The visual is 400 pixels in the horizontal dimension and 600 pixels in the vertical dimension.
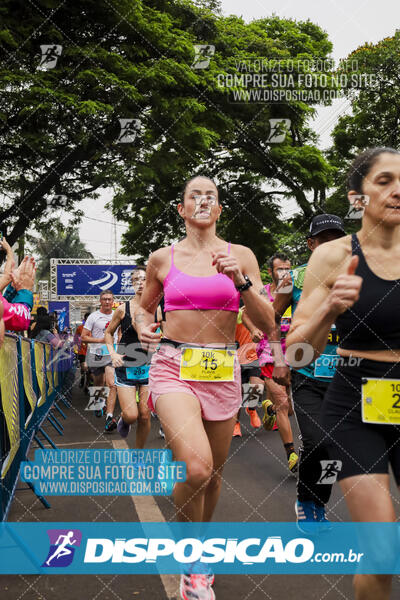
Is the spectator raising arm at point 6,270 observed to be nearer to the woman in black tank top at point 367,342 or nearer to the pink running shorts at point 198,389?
the pink running shorts at point 198,389

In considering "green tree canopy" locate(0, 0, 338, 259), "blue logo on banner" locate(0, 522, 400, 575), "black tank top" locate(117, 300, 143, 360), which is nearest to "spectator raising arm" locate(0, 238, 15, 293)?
"blue logo on banner" locate(0, 522, 400, 575)

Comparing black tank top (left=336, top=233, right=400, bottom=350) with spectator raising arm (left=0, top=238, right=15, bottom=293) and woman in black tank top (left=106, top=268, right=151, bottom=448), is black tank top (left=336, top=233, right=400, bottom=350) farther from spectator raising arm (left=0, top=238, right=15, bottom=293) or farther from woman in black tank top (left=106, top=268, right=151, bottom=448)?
woman in black tank top (left=106, top=268, right=151, bottom=448)

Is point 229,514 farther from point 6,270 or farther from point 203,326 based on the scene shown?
point 6,270

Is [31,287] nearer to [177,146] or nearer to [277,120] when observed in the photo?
[177,146]

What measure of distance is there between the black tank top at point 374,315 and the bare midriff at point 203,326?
112 centimetres

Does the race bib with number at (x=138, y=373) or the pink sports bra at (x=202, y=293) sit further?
the race bib with number at (x=138, y=373)

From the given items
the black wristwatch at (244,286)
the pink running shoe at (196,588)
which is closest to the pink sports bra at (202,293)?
the black wristwatch at (244,286)

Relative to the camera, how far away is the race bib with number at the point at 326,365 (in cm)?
439

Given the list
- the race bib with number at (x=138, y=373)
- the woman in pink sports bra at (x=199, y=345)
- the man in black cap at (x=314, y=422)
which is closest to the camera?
the woman in pink sports bra at (x=199, y=345)

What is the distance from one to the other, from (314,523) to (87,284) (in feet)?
82.9

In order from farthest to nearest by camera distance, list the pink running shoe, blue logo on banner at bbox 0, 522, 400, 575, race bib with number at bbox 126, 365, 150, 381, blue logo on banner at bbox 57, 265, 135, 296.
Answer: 1. blue logo on banner at bbox 57, 265, 135, 296
2. race bib with number at bbox 126, 365, 150, 381
3. blue logo on banner at bbox 0, 522, 400, 575
4. the pink running shoe

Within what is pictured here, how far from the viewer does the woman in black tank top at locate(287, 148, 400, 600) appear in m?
2.26

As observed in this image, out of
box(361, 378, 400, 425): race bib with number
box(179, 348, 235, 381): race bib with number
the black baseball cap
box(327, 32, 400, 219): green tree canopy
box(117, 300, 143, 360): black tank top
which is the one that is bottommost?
box(117, 300, 143, 360): black tank top

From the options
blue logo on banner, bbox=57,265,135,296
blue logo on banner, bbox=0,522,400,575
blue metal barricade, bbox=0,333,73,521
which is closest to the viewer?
blue logo on banner, bbox=0,522,400,575
